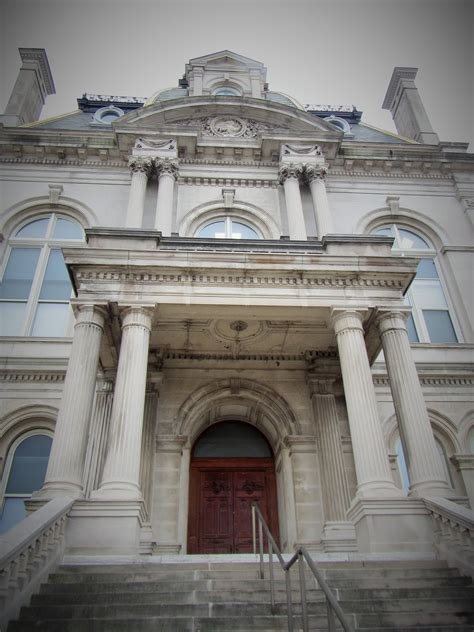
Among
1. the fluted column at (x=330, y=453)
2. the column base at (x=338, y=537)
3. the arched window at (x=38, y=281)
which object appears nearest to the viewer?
the column base at (x=338, y=537)

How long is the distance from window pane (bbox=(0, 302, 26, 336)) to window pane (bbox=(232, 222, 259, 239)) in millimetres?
6636

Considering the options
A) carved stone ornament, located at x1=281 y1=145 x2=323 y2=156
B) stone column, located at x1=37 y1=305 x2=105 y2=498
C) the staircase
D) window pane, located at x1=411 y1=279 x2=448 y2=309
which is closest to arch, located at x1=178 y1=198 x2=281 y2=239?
carved stone ornament, located at x1=281 y1=145 x2=323 y2=156

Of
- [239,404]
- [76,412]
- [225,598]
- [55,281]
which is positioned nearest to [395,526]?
[225,598]

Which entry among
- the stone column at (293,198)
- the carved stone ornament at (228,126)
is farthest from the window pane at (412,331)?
the carved stone ornament at (228,126)

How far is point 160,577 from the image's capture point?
6.87m

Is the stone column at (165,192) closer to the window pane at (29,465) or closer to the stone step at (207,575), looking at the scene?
the window pane at (29,465)

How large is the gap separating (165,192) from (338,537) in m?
10.8

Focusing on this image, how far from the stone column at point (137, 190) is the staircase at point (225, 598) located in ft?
34.2

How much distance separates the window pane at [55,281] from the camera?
1522cm

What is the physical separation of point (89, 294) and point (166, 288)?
1.49 m

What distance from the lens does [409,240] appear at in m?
17.4

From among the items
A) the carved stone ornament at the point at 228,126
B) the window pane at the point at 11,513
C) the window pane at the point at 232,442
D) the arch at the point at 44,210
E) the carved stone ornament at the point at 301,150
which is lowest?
the window pane at the point at 11,513

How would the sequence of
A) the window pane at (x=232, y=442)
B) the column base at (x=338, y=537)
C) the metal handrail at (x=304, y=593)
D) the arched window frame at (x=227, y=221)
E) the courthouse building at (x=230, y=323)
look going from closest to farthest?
the metal handrail at (x=304, y=593)
the courthouse building at (x=230, y=323)
the column base at (x=338, y=537)
the window pane at (x=232, y=442)
the arched window frame at (x=227, y=221)

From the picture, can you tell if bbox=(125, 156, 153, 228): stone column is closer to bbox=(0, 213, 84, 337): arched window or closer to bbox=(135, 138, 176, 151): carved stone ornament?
bbox=(135, 138, 176, 151): carved stone ornament
